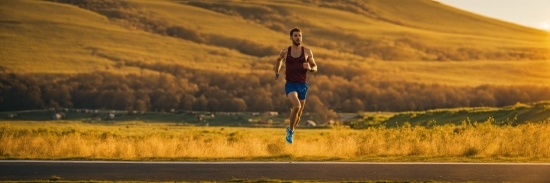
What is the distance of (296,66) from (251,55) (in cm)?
13335

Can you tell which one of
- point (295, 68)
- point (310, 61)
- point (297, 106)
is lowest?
point (297, 106)

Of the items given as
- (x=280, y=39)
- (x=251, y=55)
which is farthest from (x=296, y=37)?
(x=280, y=39)

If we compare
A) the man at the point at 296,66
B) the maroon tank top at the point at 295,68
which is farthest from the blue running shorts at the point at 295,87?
the maroon tank top at the point at 295,68

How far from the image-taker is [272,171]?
53.0ft

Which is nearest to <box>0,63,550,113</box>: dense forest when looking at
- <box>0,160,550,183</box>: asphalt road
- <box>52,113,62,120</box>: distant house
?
<box>52,113,62,120</box>: distant house

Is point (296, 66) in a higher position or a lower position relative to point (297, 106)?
higher

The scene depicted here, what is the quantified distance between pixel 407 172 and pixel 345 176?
130 cm

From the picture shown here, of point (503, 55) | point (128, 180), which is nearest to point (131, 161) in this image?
point (128, 180)

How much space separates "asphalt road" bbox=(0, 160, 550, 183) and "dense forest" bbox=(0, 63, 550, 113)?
94286 millimetres

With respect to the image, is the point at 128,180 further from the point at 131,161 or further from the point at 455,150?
the point at 455,150

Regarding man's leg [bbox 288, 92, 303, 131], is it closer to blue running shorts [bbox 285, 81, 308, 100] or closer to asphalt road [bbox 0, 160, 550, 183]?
blue running shorts [bbox 285, 81, 308, 100]

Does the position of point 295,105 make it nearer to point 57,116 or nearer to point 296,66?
point 296,66

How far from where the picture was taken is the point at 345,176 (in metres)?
15.4

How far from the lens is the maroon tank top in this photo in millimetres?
18047
